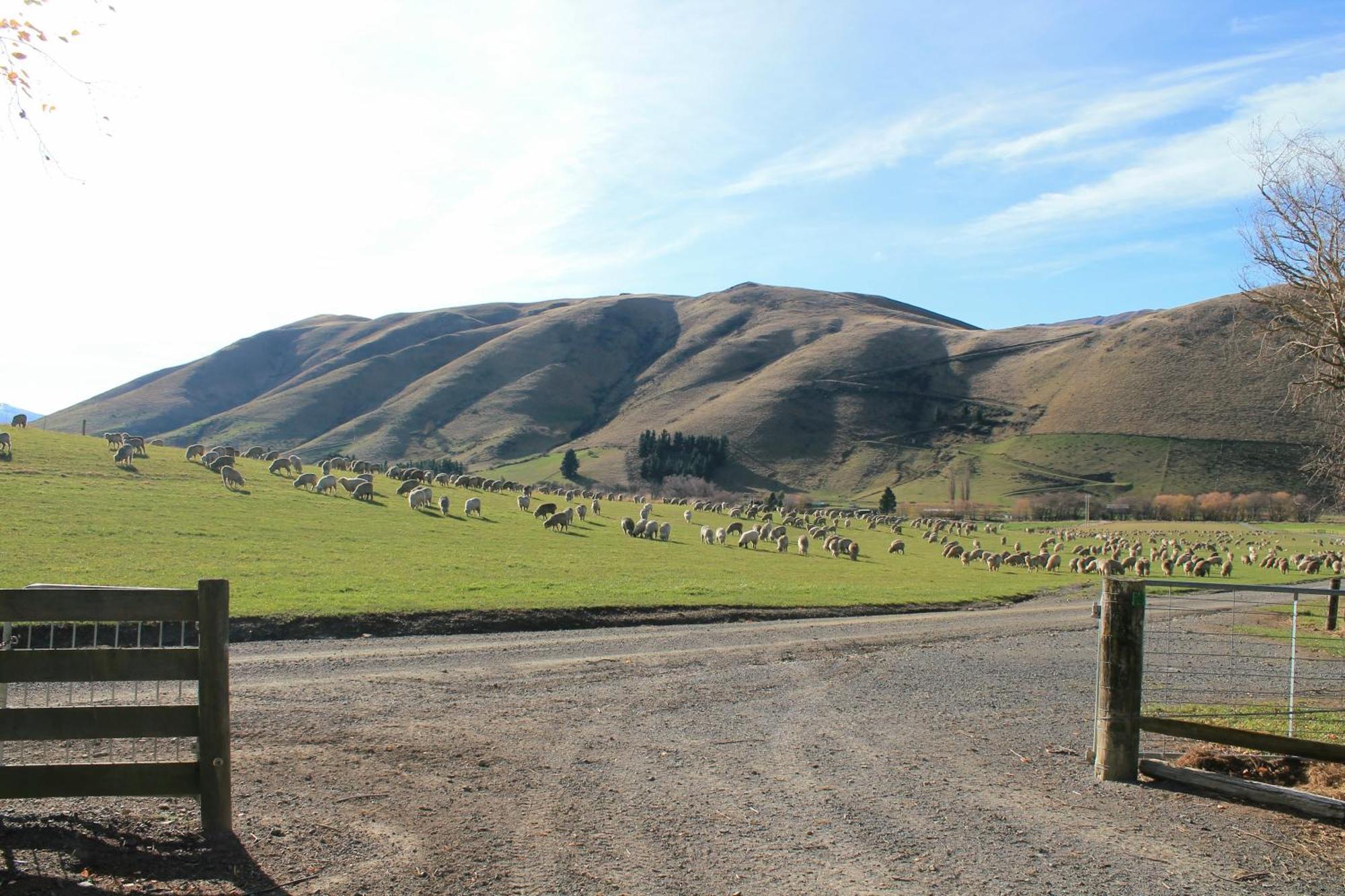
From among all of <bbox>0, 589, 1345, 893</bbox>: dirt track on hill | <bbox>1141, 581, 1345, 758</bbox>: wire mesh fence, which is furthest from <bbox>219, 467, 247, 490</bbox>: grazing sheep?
<bbox>1141, 581, 1345, 758</bbox>: wire mesh fence

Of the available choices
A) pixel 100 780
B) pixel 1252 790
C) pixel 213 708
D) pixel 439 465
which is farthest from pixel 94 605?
pixel 439 465

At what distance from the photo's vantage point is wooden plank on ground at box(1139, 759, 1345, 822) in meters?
7.45

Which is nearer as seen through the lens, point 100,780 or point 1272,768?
point 100,780

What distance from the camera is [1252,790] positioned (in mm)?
7879

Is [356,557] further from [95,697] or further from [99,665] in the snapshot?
[99,665]

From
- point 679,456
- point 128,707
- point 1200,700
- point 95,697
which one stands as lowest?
point 1200,700

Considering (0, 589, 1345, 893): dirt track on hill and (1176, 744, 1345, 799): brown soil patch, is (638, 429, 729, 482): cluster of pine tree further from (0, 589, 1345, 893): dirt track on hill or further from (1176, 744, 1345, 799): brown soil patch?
(1176, 744, 1345, 799): brown soil patch

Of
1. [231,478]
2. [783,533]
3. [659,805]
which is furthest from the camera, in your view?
[783,533]

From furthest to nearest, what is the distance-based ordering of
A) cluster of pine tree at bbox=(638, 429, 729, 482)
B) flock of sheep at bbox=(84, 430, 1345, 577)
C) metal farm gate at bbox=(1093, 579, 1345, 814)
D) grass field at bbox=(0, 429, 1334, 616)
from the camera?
cluster of pine tree at bbox=(638, 429, 729, 482)
flock of sheep at bbox=(84, 430, 1345, 577)
grass field at bbox=(0, 429, 1334, 616)
metal farm gate at bbox=(1093, 579, 1345, 814)

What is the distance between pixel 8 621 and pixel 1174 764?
984cm

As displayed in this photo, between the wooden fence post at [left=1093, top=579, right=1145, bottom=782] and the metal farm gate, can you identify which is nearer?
the metal farm gate

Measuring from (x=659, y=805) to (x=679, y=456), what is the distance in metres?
140

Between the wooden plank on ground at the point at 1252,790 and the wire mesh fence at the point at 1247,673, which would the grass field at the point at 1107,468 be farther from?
the wooden plank on ground at the point at 1252,790

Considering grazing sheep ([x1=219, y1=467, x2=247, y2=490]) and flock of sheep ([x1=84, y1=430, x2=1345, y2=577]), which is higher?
grazing sheep ([x1=219, y1=467, x2=247, y2=490])
